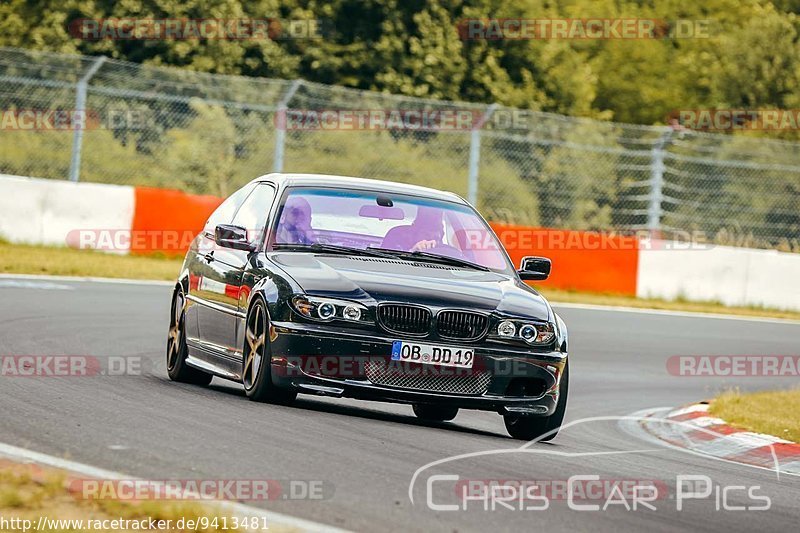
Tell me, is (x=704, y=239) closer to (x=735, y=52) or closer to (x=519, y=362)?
(x=519, y=362)

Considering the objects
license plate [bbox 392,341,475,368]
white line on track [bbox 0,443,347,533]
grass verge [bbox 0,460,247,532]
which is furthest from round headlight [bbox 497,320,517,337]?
grass verge [bbox 0,460,247,532]

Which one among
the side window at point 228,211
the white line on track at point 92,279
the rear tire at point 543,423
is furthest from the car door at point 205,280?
the white line on track at point 92,279

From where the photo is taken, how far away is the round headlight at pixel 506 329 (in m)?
9.14

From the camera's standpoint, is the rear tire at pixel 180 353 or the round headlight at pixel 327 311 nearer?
the round headlight at pixel 327 311

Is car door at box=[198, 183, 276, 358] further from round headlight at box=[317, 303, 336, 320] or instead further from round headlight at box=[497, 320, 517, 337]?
round headlight at box=[497, 320, 517, 337]

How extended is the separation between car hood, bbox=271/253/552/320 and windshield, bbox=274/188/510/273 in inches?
12.1

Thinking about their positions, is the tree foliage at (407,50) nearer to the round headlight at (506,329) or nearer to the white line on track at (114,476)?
the round headlight at (506,329)

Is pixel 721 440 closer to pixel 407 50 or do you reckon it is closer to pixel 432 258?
pixel 432 258

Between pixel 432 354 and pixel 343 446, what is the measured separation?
4.45 ft

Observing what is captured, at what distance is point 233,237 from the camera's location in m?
9.92

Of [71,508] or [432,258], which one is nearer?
[71,508]

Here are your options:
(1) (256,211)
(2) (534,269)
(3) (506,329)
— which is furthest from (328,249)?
A: (2) (534,269)

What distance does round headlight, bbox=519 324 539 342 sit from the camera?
921cm

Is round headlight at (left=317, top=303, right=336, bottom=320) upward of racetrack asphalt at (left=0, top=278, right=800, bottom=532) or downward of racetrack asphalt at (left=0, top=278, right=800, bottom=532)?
upward
